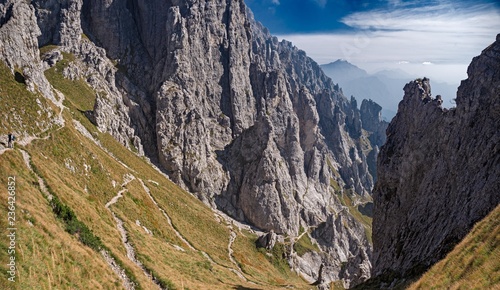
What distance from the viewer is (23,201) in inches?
1214

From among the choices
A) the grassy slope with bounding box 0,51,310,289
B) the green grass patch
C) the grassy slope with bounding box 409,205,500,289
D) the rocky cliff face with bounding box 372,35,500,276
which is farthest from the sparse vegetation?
the grassy slope with bounding box 409,205,500,289

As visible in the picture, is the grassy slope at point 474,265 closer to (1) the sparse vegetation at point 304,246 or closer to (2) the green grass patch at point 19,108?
(2) the green grass patch at point 19,108

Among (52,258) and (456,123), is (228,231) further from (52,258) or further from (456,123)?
(52,258)

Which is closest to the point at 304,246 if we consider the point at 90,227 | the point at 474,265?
the point at 90,227

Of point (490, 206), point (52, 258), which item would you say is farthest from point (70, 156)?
point (490, 206)

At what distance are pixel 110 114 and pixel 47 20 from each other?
75814 millimetres

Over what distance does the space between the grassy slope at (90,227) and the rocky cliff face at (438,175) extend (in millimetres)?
28751

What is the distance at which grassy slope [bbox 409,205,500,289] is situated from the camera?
19422 millimetres

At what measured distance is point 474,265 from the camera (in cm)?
2192

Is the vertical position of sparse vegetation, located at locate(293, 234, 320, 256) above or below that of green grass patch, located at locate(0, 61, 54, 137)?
below

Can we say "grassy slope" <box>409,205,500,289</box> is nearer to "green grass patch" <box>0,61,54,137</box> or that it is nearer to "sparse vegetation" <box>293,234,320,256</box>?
"green grass patch" <box>0,61,54,137</box>

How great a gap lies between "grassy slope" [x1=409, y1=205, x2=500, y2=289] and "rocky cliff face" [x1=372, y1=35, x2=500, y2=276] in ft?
28.9

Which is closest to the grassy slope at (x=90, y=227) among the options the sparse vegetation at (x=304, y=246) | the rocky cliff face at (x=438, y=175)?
the rocky cliff face at (x=438, y=175)

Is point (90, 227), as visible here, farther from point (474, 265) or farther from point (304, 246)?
point (304, 246)
